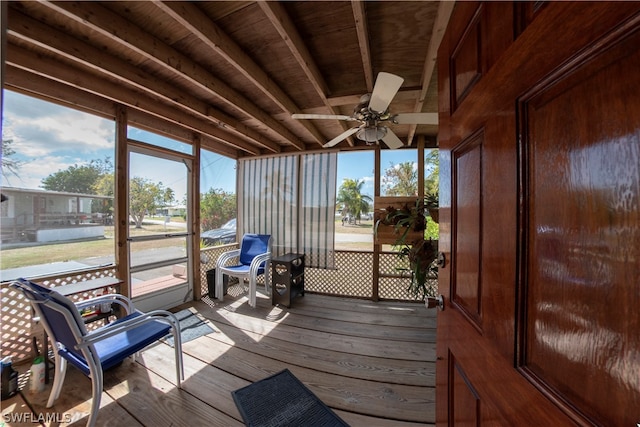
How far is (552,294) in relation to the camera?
48 centimetres

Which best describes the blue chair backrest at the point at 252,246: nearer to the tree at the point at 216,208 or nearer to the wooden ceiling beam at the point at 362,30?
the tree at the point at 216,208

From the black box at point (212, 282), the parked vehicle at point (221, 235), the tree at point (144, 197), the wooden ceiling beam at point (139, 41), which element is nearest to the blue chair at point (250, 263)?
the black box at point (212, 282)

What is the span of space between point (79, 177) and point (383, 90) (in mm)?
3001

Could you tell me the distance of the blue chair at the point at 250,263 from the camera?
3.23m

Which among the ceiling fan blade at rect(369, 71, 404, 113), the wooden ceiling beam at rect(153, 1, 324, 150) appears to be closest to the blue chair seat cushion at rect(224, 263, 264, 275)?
the wooden ceiling beam at rect(153, 1, 324, 150)

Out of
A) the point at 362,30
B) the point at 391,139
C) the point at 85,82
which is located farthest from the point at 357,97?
the point at 85,82

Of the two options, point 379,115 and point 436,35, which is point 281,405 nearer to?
point 379,115

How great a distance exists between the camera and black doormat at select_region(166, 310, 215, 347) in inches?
95.5

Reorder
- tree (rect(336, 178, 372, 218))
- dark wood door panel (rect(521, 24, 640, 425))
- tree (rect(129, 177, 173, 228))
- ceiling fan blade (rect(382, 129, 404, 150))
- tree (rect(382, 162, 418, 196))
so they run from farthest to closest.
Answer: tree (rect(336, 178, 372, 218)) → tree (rect(382, 162, 418, 196)) → tree (rect(129, 177, 173, 228)) → ceiling fan blade (rect(382, 129, 404, 150)) → dark wood door panel (rect(521, 24, 640, 425))

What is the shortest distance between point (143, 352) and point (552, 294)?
9.86 ft

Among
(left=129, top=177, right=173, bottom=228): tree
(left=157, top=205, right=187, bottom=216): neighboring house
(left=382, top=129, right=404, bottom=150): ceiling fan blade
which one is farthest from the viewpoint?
(left=157, top=205, right=187, bottom=216): neighboring house

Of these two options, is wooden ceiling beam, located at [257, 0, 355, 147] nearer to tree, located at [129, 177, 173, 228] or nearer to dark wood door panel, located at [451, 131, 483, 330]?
dark wood door panel, located at [451, 131, 483, 330]

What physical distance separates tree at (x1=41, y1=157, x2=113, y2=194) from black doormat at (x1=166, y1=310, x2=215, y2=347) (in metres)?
1.75

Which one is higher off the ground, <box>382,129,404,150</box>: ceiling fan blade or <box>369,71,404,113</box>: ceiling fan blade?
<box>369,71,404,113</box>: ceiling fan blade
